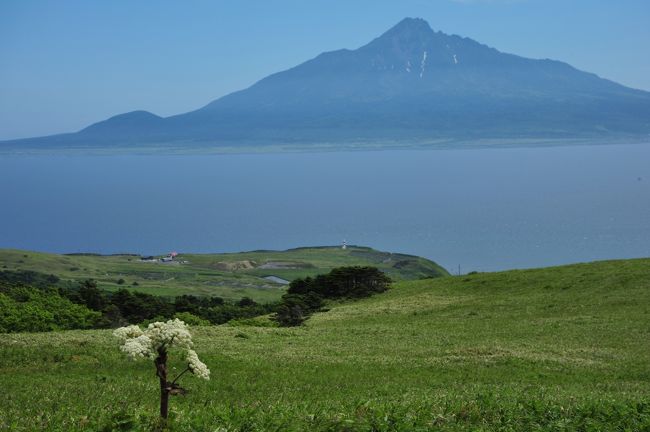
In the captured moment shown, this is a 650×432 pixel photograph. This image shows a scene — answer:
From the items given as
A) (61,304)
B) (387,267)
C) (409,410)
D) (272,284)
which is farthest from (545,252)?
(409,410)

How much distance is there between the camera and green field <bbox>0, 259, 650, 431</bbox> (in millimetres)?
12453

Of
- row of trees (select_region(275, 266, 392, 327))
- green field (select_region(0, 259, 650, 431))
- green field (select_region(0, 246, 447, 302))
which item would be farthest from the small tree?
green field (select_region(0, 246, 447, 302))

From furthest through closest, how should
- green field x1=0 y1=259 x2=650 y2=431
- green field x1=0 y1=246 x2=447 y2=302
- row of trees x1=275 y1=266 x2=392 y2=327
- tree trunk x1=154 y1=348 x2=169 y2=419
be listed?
green field x1=0 y1=246 x2=447 y2=302 < row of trees x1=275 y1=266 x2=392 y2=327 < green field x1=0 y1=259 x2=650 y2=431 < tree trunk x1=154 y1=348 x2=169 y2=419

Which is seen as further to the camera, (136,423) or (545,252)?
(545,252)

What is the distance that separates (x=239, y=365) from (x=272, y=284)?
98424 millimetres

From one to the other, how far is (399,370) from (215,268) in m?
121

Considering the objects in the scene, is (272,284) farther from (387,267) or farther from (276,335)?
(276,335)

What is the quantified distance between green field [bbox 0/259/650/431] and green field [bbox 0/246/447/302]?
62.4 m

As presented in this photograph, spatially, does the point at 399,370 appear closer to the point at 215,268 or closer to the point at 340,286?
the point at 340,286

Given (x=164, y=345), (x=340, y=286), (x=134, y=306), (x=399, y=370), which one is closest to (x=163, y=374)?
(x=164, y=345)

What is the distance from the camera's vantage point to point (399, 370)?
2269 centimetres

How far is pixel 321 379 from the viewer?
66.5 feet

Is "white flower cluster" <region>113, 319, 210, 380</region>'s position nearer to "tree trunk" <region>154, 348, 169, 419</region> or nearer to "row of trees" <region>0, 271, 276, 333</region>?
"tree trunk" <region>154, 348, 169, 419</region>

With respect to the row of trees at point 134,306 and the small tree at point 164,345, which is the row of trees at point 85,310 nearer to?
the row of trees at point 134,306
